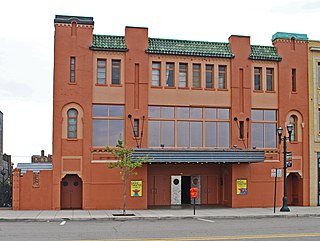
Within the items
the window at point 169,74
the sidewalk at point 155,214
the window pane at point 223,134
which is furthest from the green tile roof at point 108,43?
the sidewalk at point 155,214

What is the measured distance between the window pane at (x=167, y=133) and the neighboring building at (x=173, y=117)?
0.06 metres

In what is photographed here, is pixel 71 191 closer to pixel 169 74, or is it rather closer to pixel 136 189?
pixel 136 189

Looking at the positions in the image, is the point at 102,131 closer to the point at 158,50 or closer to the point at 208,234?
the point at 158,50

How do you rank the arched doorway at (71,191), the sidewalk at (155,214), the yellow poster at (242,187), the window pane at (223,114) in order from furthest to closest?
the window pane at (223,114), the yellow poster at (242,187), the arched doorway at (71,191), the sidewalk at (155,214)

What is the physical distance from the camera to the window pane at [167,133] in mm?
Result: 33781

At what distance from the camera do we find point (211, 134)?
34500 millimetres

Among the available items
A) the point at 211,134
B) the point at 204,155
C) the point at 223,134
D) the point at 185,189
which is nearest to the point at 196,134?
the point at 211,134

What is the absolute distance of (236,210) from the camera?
32.2 metres

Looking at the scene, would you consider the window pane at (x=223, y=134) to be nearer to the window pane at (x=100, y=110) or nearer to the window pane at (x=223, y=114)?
the window pane at (x=223, y=114)

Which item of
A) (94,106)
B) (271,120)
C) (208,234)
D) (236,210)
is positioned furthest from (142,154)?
(208,234)

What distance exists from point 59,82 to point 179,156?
8.18 m

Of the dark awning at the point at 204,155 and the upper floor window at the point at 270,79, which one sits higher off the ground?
the upper floor window at the point at 270,79

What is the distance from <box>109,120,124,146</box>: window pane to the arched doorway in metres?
3.03

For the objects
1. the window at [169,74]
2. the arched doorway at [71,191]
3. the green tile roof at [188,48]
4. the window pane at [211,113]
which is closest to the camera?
the arched doorway at [71,191]
